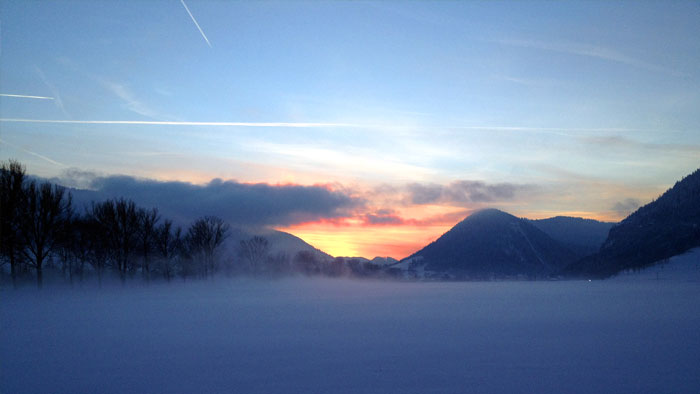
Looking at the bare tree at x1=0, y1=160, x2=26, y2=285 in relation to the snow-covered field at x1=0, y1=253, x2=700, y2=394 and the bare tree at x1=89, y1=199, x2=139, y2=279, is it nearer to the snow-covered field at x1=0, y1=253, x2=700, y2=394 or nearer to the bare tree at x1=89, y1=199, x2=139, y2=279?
the bare tree at x1=89, y1=199, x2=139, y2=279

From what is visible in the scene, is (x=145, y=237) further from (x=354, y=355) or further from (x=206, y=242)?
(x=354, y=355)

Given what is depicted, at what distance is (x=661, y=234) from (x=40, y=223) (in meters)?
202

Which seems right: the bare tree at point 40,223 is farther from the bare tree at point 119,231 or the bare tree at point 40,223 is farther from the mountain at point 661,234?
the mountain at point 661,234

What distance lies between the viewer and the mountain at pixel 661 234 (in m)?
154

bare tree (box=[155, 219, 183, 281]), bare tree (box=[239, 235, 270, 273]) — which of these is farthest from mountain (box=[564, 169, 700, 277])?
bare tree (box=[155, 219, 183, 281])

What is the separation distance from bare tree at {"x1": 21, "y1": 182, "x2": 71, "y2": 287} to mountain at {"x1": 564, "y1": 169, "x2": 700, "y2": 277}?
544ft

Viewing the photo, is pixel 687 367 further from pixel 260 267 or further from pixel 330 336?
pixel 260 267

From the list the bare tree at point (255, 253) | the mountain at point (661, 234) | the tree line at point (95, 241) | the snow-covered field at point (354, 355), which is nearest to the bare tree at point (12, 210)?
the tree line at point (95, 241)

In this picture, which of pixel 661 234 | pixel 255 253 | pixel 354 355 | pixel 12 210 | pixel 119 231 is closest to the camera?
pixel 354 355

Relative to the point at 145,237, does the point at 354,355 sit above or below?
below

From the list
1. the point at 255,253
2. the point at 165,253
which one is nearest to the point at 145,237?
the point at 165,253

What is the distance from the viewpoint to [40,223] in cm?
4300

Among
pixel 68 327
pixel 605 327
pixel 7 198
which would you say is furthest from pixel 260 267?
pixel 605 327

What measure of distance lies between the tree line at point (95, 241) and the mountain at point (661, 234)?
453ft
